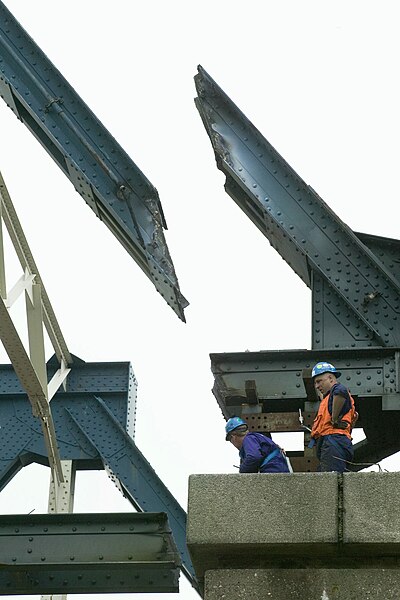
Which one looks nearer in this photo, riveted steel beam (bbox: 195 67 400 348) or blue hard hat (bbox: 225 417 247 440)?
blue hard hat (bbox: 225 417 247 440)

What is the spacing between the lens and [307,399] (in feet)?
45.5

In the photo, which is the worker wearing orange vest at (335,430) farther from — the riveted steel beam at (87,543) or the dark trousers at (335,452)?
the riveted steel beam at (87,543)

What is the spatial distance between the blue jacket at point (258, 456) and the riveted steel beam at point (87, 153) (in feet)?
14.8

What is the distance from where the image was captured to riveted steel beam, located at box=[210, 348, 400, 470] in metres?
13.7

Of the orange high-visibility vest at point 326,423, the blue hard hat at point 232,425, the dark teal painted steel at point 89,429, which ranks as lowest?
the orange high-visibility vest at point 326,423

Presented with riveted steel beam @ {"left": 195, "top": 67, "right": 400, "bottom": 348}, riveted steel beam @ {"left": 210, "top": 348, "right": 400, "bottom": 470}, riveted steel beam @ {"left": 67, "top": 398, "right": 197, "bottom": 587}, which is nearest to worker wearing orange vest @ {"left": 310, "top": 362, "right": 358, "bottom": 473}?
riveted steel beam @ {"left": 210, "top": 348, "right": 400, "bottom": 470}

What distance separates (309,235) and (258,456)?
4.27 metres

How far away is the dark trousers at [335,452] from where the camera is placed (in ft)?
36.2

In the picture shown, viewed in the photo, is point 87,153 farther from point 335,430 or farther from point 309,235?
point 335,430

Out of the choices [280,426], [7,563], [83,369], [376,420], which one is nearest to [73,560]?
[7,563]

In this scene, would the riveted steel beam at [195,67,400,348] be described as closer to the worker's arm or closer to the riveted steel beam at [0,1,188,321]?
the riveted steel beam at [0,1,188,321]

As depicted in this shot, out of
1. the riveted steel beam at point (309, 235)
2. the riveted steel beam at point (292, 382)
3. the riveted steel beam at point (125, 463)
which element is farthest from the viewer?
the riveted steel beam at point (125, 463)

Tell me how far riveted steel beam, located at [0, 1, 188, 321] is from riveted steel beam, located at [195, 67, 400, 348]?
1172 millimetres

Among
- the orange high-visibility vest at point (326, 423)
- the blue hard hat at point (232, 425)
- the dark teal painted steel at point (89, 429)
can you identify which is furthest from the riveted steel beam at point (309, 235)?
the dark teal painted steel at point (89, 429)
